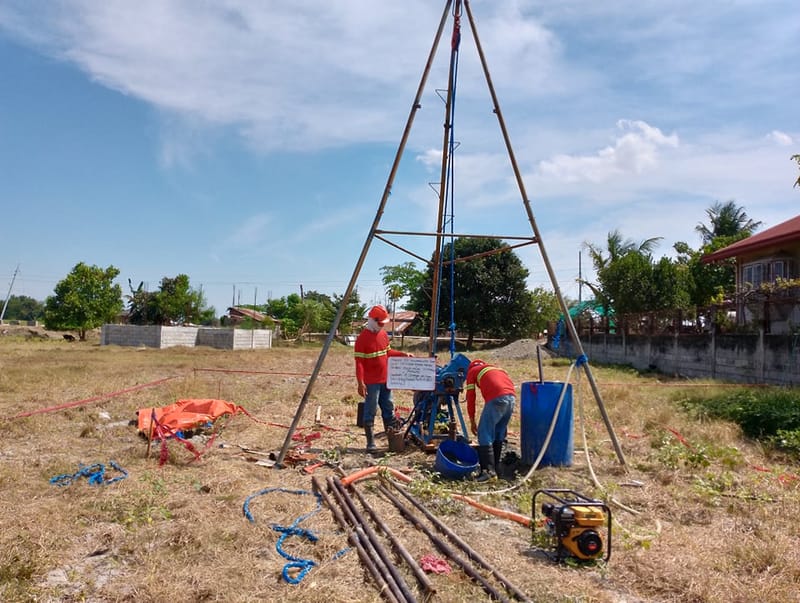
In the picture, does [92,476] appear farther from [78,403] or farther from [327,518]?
[78,403]

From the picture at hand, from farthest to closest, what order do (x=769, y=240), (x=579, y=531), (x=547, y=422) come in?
1. (x=769, y=240)
2. (x=547, y=422)
3. (x=579, y=531)

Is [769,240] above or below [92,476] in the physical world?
above

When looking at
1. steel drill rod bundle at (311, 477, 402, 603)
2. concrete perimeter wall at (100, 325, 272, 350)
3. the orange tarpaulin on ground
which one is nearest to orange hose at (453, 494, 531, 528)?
steel drill rod bundle at (311, 477, 402, 603)

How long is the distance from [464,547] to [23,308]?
12676 centimetres

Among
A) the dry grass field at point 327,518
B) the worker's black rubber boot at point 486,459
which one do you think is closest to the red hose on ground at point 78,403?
the dry grass field at point 327,518

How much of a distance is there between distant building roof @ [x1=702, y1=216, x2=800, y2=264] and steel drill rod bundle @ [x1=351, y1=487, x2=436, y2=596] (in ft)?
52.1

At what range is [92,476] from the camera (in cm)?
561

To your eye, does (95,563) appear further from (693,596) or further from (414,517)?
(693,596)

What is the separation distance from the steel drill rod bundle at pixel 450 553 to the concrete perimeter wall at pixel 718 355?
1109cm

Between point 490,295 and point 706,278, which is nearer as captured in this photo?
point 706,278

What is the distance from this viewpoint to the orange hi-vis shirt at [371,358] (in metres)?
7.42

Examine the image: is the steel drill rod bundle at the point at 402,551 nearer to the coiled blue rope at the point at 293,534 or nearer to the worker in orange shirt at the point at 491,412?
the coiled blue rope at the point at 293,534

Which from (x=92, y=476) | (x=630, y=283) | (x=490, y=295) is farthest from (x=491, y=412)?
(x=490, y=295)

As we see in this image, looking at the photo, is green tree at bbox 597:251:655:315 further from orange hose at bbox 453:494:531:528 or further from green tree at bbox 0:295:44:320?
green tree at bbox 0:295:44:320
